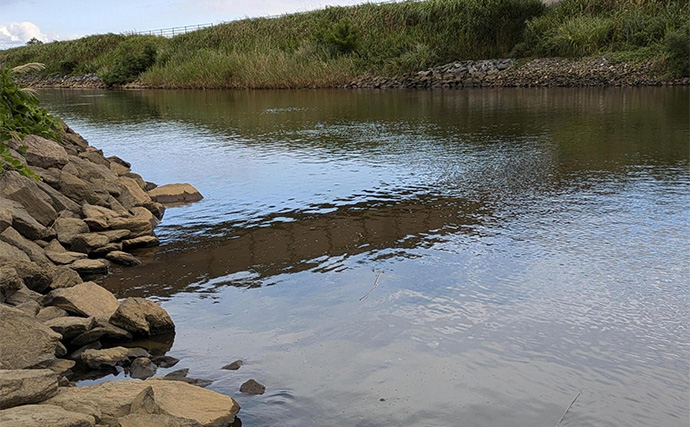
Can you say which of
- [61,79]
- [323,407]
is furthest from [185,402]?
[61,79]

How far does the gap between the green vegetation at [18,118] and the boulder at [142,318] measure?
3389 millimetres

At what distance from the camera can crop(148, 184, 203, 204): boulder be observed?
32.5 feet

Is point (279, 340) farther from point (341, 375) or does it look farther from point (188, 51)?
point (188, 51)

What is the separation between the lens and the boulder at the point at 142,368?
4426 mm

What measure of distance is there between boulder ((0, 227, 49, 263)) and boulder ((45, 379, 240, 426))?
265 cm

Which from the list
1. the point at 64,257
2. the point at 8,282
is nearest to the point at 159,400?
the point at 8,282

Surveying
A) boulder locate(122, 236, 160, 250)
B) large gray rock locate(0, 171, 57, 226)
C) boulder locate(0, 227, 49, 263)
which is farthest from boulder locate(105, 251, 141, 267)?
large gray rock locate(0, 171, 57, 226)

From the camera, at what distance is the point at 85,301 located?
523cm

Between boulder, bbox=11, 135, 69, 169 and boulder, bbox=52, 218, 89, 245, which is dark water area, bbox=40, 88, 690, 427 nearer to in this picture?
boulder, bbox=52, 218, 89, 245

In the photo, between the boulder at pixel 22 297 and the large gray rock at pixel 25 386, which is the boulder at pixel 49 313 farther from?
the large gray rock at pixel 25 386

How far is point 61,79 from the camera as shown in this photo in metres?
58.9

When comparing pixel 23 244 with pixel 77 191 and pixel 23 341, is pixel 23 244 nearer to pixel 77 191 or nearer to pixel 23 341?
pixel 23 341

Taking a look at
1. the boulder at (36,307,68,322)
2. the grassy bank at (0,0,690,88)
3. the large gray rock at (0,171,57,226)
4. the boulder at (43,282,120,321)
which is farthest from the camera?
the grassy bank at (0,0,690,88)

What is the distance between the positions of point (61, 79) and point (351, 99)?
39.7m
